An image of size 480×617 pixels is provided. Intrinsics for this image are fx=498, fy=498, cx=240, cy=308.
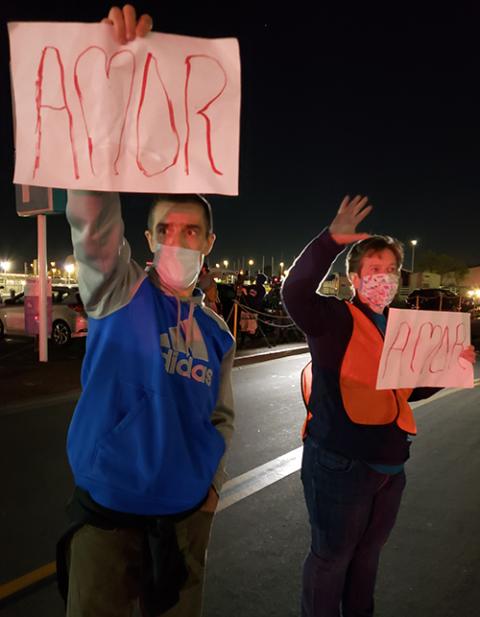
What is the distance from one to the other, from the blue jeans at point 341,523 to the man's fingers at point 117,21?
5.79 ft

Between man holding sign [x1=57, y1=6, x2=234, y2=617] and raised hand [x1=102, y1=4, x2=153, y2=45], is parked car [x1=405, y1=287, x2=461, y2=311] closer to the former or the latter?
man holding sign [x1=57, y1=6, x2=234, y2=617]

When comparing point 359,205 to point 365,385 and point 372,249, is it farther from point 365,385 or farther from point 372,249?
point 365,385

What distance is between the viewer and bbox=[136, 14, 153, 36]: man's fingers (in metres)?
1.53

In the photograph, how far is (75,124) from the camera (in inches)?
61.0

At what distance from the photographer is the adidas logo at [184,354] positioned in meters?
1.66

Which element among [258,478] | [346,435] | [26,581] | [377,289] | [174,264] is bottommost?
[258,478]

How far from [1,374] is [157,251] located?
8.68 meters

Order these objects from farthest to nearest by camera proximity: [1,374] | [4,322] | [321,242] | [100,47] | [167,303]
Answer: [4,322] < [1,374] < [321,242] < [167,303] < [100,47]

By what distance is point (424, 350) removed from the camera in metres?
2.38

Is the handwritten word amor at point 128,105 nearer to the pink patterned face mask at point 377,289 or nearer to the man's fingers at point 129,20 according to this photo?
the man's fingers at point 129,20

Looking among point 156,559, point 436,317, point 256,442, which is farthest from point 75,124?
point 256,442

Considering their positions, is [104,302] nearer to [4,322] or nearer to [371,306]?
[371,306]

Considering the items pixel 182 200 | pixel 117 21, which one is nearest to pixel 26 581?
pixel 182 200

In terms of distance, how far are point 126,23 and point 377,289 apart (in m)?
1.49
